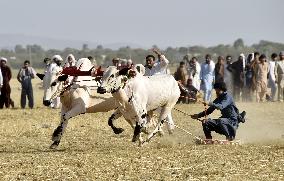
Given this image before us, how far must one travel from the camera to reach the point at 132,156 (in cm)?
1423

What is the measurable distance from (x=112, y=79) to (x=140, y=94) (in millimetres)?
829

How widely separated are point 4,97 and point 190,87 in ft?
20.9


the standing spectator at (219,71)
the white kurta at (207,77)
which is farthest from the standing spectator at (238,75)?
the white kurta at (207,77)

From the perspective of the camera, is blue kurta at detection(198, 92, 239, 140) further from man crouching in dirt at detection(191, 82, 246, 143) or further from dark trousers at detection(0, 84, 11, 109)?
dark trousers at detection(0, 84, 11, 109)

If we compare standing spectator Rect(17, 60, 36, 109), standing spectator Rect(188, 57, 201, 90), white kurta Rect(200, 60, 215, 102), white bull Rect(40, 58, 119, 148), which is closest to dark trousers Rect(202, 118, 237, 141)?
white bull Rect(40, 58, 119, 148)

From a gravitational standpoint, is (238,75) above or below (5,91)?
above

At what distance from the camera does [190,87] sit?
31.3 metres

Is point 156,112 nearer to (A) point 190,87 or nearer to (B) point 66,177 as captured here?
(B) point 66,177

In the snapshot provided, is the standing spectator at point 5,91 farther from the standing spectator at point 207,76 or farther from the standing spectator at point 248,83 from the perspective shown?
the standing spectator at point 248,83

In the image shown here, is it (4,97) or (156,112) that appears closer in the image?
(156,112)

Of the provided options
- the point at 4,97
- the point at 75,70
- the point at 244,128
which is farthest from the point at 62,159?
the point at 4,97

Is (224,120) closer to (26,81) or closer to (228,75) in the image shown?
(26,81)

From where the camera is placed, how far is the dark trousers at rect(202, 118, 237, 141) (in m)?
16.2

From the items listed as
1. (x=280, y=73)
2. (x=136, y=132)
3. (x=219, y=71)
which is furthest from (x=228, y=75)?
(x=136, y=132)
